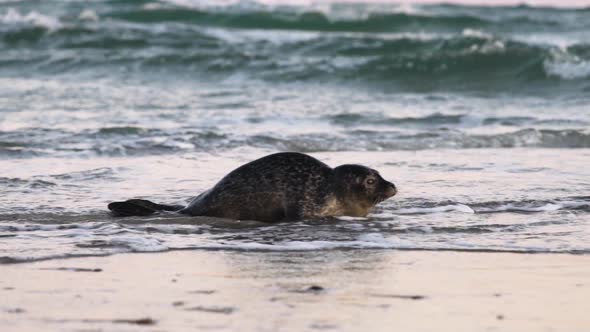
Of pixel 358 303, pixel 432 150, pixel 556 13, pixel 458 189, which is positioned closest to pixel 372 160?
pixel 432 150

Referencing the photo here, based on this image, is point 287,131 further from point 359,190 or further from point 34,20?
point 34,20

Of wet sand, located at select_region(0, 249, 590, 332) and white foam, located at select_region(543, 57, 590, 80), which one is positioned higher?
white foam, located at select_region(543, 57, 590, 80)

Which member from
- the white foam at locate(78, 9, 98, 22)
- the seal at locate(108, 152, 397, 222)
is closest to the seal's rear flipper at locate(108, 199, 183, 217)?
the seal at locate(108, 152, 397, 222)

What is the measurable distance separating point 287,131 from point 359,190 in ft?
15.5

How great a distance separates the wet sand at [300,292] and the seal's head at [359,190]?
1.33m

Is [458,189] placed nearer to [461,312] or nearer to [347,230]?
[347,230]

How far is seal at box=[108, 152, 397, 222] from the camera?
25.4 feet

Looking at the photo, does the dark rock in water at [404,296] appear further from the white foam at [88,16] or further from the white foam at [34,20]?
the white foam at [88,16]

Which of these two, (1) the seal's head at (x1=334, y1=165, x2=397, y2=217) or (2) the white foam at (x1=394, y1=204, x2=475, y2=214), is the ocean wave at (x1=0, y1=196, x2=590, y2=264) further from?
(1) the seal's head at (x1=334, y1=165, x2=397, y2=217)

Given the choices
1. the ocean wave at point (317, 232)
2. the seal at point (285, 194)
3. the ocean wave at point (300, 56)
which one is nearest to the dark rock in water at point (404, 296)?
the ocean wave at point (317, 232)

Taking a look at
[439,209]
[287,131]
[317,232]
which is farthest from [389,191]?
[287,131]

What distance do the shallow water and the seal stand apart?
165 mm

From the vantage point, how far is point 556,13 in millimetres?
40188

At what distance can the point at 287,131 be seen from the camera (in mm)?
12617
